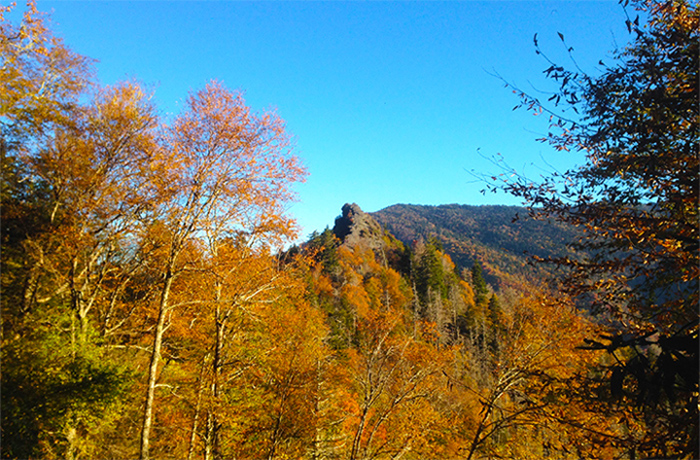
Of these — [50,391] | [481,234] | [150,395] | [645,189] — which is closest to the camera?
[645,189]

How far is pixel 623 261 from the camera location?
15.1 feet

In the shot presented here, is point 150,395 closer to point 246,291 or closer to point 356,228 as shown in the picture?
point 246,291

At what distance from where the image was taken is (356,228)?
82.8m

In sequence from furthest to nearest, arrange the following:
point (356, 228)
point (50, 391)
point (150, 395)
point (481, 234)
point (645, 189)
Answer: point (481, 234), point (356, 228), point (50, 391), point (150, 395), point (645, 189)

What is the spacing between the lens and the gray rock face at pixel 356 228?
78.5 m

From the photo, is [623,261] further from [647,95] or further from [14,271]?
[14,271]

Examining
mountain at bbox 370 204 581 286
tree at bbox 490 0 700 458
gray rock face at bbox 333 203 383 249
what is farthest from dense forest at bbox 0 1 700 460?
mountain at bbox 370 204 581 286

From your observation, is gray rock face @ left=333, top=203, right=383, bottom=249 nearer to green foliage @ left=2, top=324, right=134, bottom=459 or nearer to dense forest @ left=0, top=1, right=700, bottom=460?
dense forest @ left=0, top=1, right=700, bottom=460

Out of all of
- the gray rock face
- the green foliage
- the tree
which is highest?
the gray rock face

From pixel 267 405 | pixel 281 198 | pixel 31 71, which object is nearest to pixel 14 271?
pixel 31 71

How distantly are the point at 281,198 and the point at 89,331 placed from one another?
25.8ft

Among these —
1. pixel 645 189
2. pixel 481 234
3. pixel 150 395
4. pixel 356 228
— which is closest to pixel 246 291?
pixel 150 395

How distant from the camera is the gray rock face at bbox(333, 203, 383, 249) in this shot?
7847 centimetres

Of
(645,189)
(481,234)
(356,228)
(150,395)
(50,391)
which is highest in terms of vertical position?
(481,234)
